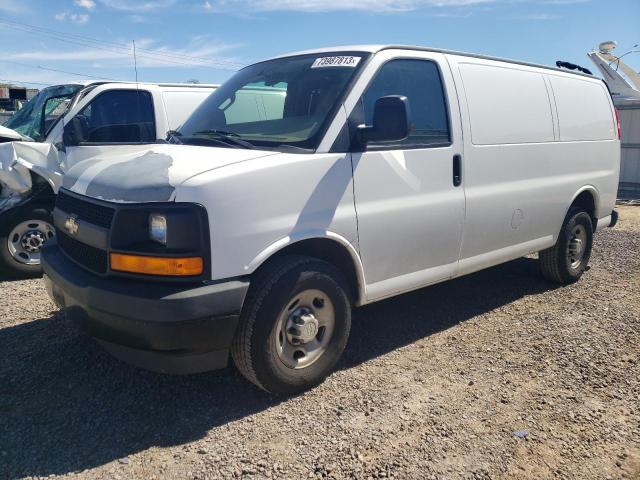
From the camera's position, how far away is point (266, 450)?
2785mm

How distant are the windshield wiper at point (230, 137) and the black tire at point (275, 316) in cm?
79

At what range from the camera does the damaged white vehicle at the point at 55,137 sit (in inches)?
221

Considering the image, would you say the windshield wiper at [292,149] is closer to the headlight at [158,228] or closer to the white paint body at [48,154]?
the headlight at [158,228]

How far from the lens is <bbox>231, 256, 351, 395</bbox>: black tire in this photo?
2.98 metres

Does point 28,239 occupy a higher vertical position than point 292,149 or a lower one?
lower

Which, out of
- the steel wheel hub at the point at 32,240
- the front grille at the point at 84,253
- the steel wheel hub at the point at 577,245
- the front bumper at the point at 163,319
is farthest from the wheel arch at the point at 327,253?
the steel wheel hub at the point at 32,240

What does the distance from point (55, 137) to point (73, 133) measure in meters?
0.54

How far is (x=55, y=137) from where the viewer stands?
5.93 m

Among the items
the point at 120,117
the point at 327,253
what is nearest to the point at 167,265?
Answer: the point at 327,253

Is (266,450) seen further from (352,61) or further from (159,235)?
(352,61)

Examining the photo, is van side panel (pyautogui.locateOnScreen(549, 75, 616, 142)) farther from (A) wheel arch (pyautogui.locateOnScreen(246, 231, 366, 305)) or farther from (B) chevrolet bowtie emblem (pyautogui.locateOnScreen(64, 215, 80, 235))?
(B) chevrolet bowtie emblem (pyautogui.locateOnScreen(64, 215, 80, 235))

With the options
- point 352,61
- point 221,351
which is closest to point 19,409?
point 221,351

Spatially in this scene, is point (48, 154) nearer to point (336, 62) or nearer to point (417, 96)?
point (336, 62)

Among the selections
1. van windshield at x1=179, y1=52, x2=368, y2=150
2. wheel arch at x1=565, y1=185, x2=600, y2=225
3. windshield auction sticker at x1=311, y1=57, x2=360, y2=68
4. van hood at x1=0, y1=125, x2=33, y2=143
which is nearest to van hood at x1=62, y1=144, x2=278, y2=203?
van windshield at x1=179, y1=52, x2=368, y2=150
